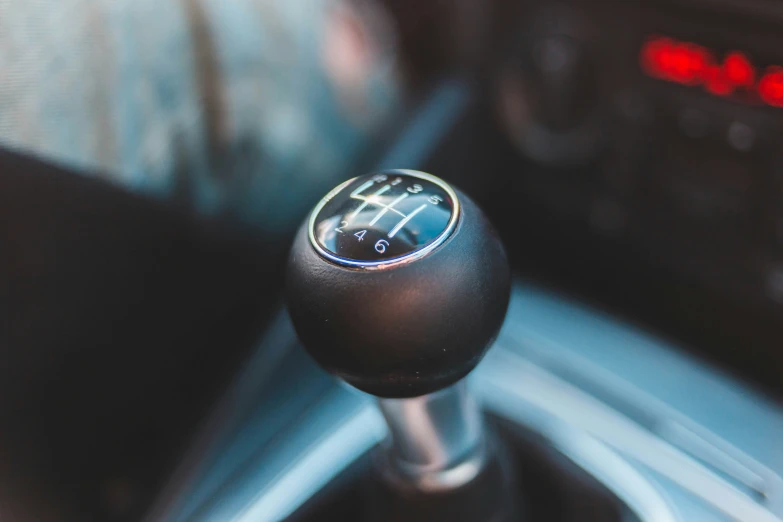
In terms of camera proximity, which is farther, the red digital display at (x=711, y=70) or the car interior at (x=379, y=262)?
the red digital display at (x=711, y=70)

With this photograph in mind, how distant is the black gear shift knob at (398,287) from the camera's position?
38 cm

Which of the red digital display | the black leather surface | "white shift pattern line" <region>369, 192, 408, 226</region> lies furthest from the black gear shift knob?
the red digital display

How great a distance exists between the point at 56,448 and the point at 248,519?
5.6 inches

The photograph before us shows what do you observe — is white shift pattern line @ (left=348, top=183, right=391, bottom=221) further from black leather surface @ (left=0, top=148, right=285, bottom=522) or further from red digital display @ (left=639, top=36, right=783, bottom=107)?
red digital display @ (left=639, top=36, right=783, bottom=107)

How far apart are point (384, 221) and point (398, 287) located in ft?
0.12

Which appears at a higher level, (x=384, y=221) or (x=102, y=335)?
(x=384, y=221)

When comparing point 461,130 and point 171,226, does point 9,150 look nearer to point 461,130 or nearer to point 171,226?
point 171,226

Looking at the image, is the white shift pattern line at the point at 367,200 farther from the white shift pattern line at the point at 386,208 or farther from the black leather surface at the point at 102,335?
the black leather surface at the point at 102,335

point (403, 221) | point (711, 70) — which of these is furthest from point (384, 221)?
point (711, 70)

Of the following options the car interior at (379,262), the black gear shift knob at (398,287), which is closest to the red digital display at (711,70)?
the car interior at (379,262)

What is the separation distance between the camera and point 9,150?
1.56ft

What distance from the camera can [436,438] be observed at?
51 centimetres

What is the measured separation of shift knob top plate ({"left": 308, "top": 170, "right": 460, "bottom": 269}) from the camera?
1.26 feet

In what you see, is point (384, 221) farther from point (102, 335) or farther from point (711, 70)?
point (711, 70)
